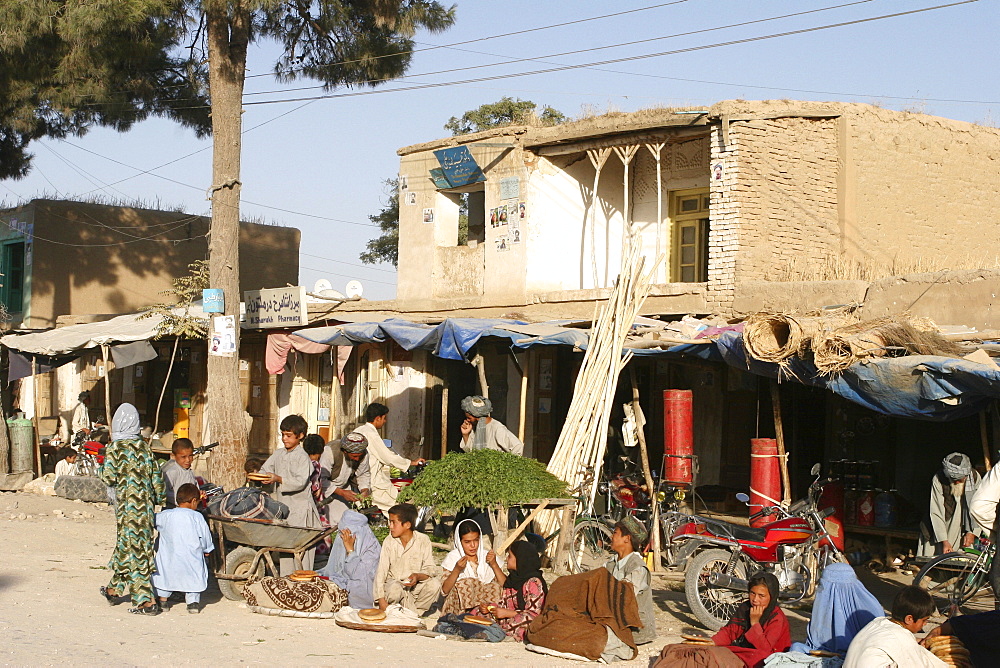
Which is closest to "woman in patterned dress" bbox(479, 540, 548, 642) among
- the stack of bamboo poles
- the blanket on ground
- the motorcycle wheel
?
the blanket on ground

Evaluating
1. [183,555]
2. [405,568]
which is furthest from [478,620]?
[183,555]

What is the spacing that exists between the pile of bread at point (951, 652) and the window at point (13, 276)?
1999 cm

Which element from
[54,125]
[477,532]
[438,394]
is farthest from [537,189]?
[54,125]

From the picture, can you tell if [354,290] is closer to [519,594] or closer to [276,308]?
[276,308]

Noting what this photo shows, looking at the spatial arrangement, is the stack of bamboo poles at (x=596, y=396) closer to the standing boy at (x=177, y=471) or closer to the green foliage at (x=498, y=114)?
the standing boy at (x=177, y=471)

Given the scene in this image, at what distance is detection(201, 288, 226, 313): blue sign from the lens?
13.2 meters

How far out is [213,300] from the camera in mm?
13250

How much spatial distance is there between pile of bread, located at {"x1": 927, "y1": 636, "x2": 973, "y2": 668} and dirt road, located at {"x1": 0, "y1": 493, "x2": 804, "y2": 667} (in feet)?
5.88

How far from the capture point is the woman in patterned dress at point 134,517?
24.2 feet

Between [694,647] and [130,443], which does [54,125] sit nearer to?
[130,443]

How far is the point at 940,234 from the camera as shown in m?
14.1

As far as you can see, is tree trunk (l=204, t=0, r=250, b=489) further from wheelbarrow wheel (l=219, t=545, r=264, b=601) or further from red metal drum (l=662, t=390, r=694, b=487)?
red metal drum (l=662, t=390, r=694, b=487)

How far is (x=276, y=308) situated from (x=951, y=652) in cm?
1117

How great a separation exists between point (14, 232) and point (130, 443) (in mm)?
15842
